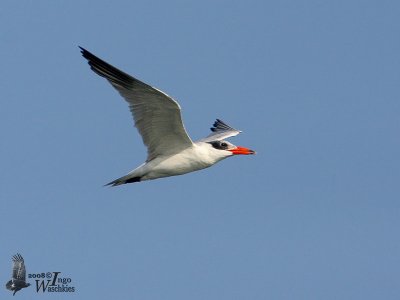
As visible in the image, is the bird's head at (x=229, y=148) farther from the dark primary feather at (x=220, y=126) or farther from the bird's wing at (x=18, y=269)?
the bird's wing at (x=18, y=269)

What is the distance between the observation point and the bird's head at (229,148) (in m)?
19.5

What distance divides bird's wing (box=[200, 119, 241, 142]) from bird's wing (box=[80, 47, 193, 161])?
12.4 ft

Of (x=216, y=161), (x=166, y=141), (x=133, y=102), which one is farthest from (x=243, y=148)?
(x=133, y=102)

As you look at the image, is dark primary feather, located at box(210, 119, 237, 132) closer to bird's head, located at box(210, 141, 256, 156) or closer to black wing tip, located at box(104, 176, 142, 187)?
bird's head, located at box(210, 141, 256, 156)

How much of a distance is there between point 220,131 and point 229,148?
4.50 m

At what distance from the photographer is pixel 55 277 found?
2130 cm

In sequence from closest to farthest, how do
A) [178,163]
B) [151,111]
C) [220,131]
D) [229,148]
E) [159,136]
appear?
[151,111] → [159,136] → [178,163] → [229,148] → [220,131]

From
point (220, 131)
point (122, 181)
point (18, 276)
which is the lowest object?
point (18, 276)

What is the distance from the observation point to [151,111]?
1750 centimetres

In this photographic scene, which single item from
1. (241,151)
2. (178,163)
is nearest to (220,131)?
(241,151)

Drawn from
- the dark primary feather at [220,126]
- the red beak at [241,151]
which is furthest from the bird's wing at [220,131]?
the red beak at [241,151]

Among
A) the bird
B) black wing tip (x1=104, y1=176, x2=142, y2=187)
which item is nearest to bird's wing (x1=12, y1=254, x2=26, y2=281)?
the bird

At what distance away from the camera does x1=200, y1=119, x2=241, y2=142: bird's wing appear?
2266 centimetres

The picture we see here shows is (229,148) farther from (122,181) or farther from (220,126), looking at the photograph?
(220,126)
